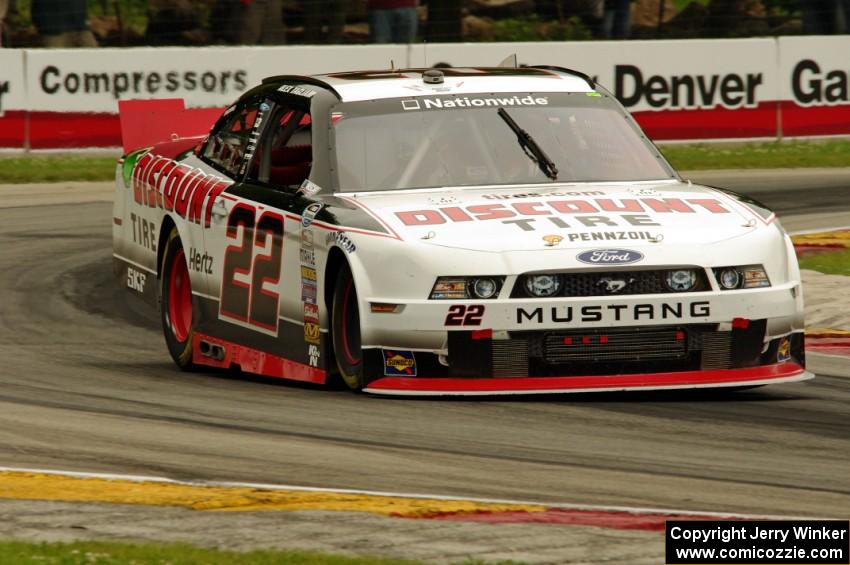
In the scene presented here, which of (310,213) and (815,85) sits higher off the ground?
(310,213)

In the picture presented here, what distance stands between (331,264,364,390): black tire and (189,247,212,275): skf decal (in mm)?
1539

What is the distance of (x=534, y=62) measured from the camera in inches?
874

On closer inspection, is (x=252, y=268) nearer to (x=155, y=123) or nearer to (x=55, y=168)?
(x=155, y=123)

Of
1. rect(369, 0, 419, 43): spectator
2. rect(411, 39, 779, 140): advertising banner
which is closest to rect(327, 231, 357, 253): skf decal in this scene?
rect(411, 39, 779, 140): advertising banner

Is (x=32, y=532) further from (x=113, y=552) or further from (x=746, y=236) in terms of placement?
(x=746, y=236)

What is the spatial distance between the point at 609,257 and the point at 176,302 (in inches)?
127

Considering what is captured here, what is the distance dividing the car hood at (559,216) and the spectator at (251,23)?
50.3ft

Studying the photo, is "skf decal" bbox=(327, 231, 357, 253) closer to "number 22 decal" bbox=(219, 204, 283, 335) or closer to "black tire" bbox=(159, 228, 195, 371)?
"number 22 decal" bbox=(219, 204, 283, 335)

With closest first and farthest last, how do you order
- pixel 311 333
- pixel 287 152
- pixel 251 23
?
1. pixel 311 333
2. pixel 287 152
3. pixel 251 23

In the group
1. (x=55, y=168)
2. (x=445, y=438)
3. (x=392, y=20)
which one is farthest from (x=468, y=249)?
(x=392, y=20)

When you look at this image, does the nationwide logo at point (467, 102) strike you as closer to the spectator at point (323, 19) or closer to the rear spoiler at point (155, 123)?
the rear spoiler at point (155, 123)

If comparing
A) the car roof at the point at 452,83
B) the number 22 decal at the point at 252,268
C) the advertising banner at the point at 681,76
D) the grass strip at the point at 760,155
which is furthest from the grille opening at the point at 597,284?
the advertising banner at the point at 681,76

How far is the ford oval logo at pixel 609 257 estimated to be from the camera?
7.59 metres

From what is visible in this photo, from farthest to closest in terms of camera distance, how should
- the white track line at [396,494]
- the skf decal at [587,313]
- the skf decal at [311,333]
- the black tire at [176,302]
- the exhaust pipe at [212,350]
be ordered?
the black tire at [176,302]
the exhaust pipe at [212,350]
the skf decal at [311,333]
the skf decal at [587,313]
the white track line at [396,494]
